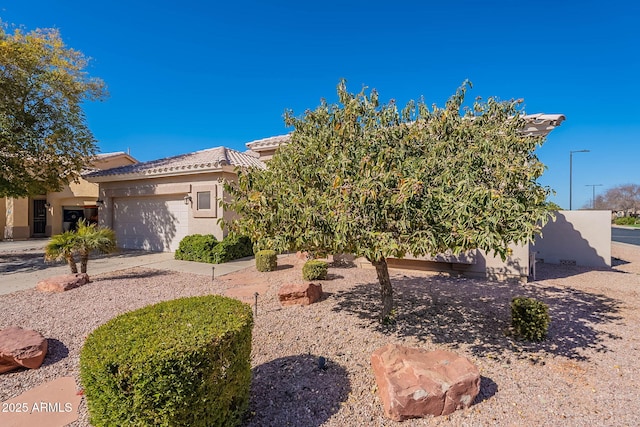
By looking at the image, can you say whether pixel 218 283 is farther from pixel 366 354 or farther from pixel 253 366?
pixel 366 354

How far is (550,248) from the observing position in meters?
12.1

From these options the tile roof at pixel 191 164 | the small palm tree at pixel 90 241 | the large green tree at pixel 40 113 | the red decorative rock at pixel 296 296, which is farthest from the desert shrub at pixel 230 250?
the large green tree at pixel 40 113

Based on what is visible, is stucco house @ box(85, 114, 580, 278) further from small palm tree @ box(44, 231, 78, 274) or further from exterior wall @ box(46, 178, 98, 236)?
exterior wall @ box(46, 178, 98, 236)

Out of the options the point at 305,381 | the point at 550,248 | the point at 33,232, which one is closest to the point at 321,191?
the point at 305,381

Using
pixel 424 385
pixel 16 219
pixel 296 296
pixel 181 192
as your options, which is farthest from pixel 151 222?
pixel 424 385

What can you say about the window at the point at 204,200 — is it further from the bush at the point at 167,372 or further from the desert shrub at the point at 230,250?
the bush at the point at 167,372

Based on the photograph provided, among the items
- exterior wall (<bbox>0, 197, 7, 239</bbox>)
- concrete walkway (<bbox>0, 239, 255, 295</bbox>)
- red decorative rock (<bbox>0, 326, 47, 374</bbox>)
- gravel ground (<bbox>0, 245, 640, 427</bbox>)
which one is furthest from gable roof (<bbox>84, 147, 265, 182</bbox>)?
exterior wall (<bbox>0, 197, 7, 239</bbox>)

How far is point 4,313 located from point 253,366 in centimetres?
579

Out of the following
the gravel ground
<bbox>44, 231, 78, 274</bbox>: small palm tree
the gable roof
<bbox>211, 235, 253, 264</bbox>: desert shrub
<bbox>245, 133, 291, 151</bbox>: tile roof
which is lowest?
the gravel ground

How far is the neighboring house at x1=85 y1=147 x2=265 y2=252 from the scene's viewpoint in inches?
523

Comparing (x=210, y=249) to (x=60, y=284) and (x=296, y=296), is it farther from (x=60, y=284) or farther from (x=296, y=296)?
(x=296, y=296)

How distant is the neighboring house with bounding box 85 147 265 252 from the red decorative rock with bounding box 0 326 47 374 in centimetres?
860

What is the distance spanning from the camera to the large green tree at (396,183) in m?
3.42

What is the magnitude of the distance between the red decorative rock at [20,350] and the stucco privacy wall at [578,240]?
14128 mm
